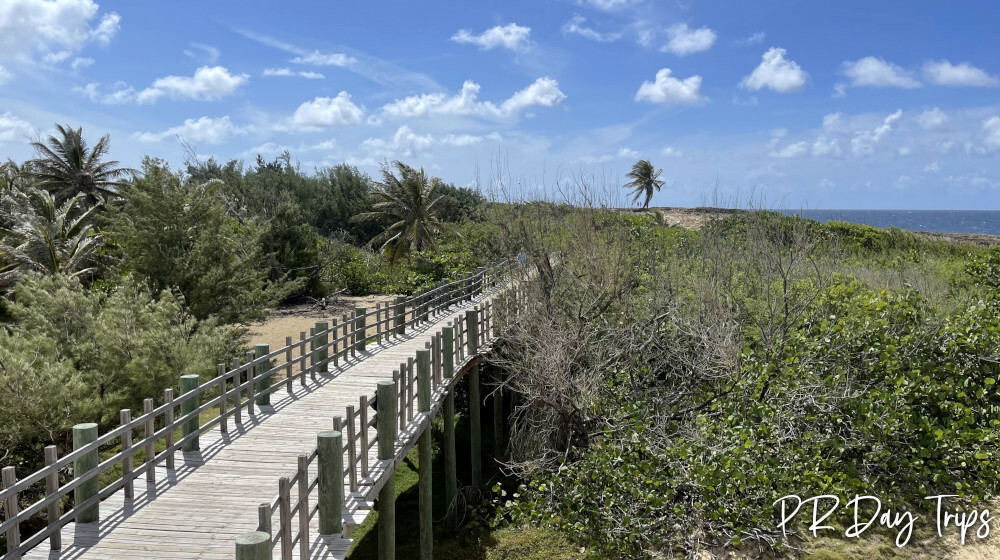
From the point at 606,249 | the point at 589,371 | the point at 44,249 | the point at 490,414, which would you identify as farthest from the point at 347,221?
the point at 589,371

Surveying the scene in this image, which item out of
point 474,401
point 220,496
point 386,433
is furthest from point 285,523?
point 474,401

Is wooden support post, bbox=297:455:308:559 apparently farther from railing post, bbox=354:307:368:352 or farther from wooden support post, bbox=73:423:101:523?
railing post, bbox=354:307:368:352

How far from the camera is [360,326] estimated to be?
1470 centimetres

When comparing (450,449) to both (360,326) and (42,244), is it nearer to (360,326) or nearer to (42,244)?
(360,326)

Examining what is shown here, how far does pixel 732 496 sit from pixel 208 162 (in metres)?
55.8

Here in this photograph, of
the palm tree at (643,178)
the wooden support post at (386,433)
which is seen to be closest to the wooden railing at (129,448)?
the wooden support post at (386,433)

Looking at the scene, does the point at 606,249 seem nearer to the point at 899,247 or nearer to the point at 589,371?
the point at 589,371

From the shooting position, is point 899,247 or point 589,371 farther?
point 899,247

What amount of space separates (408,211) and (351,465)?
30119 mm

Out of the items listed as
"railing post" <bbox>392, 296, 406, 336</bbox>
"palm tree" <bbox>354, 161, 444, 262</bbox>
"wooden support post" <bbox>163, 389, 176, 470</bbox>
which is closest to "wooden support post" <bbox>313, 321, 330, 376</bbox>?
"railing post" <bbox>392, 296, 406, 336</bbox>

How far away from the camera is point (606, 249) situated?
17.1 m

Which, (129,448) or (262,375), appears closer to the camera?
(129,448)

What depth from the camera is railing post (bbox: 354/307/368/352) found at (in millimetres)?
13906

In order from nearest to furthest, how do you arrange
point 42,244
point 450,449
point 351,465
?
point 351,465 < point 450,449 < point 42,244
